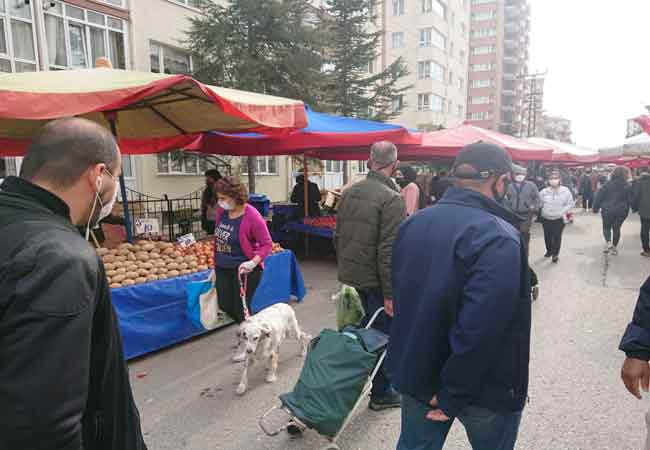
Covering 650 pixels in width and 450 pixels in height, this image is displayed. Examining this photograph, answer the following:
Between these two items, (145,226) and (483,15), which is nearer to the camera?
(145,226)

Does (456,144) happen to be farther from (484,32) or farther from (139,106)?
(484,32)

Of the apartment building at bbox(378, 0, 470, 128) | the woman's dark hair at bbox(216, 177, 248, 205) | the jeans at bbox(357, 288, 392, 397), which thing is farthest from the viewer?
the apartment building at bbox(378, 0, 470, 128)

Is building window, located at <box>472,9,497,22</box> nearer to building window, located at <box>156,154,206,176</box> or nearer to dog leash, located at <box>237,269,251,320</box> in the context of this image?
building window, located at <box>156,154,206,176</box>

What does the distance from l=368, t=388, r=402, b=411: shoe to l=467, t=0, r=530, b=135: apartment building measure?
69.5 meters

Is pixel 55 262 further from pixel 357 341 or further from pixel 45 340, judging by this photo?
pixel 357 341

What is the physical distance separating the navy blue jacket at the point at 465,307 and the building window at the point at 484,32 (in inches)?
3017

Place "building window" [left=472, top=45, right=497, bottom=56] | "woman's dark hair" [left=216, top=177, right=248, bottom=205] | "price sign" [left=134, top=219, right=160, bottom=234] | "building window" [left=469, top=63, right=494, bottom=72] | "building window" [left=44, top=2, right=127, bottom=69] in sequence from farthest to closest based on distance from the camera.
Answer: "building window" [left=469, top=63, right=494, bottom=72] < "building window" [left=472, top=45, right=497, bottom=56] < "building window" [left=44, top=2, right=127, bottom=69] < "price sign" [left=134, top=219, right=160, bottom=234] < "woman's dark hair" [left=216, top=177, right=248, bottom=205]

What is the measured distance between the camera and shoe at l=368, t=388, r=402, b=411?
3.30 meters

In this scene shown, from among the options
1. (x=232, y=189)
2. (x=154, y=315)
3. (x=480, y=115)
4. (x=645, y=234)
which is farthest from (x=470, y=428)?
(x=480, y=115)

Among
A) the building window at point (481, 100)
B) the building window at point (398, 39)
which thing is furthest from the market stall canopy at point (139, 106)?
the building window at point (481, 100)

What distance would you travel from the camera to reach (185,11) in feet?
52.2

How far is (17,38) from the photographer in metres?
11.8

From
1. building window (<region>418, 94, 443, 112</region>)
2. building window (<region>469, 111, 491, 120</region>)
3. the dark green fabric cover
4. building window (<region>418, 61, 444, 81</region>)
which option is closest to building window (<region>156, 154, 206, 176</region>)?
the dark green fabric cover

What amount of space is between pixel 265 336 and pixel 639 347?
279cm
